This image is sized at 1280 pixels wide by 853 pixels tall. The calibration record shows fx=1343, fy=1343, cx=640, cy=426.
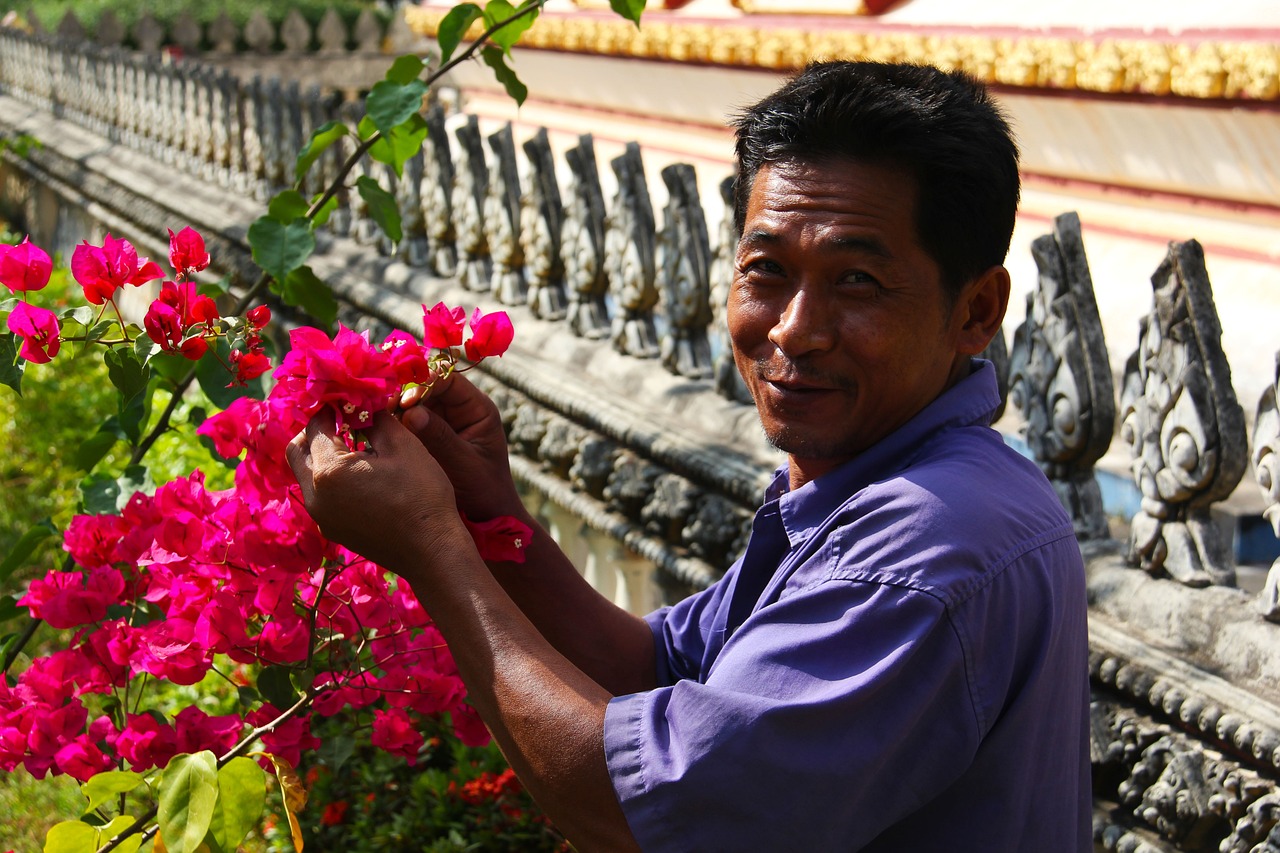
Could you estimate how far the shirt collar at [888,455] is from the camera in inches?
60.9

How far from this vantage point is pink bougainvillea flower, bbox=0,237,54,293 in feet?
5.95

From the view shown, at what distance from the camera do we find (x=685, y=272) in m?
3.28

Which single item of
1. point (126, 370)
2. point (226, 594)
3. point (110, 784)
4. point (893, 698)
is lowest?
point (110, 784)

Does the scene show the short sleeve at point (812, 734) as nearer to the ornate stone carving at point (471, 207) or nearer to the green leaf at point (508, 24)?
the green leaf at point (508, 24)

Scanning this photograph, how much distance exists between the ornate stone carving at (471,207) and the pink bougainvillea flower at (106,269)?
2.45 m

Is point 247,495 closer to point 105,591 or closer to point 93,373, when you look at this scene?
point 105,591

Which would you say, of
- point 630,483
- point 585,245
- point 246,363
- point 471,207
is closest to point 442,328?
point 246,363

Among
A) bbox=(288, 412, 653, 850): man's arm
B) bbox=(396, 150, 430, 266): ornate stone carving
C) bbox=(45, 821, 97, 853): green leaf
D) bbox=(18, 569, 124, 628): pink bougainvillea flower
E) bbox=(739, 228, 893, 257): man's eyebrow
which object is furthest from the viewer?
bbox=(396, 150, 430, 266): ornate stone carving

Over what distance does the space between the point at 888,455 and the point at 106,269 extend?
3.53 feet

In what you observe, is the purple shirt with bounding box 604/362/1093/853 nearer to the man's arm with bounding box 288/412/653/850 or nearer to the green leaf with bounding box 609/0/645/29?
the man's arm with bounding box 288/412/653/850

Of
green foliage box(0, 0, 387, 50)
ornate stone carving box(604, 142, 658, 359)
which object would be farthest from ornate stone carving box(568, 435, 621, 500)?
green foliage box(0, 0, 387, 50)

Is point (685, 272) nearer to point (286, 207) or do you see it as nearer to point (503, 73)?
point (503, 73)

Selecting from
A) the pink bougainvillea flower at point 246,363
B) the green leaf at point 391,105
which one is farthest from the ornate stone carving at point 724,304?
the pink bougainvillea flower at point 246,363

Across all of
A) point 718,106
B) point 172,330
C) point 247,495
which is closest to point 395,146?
point 172,330
